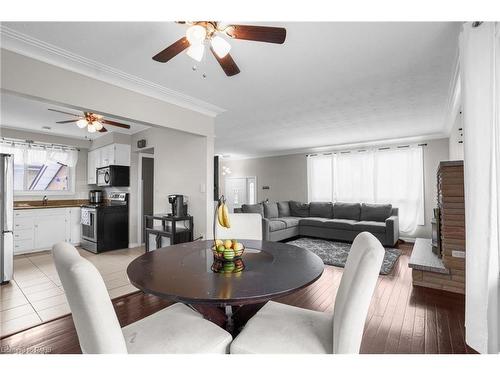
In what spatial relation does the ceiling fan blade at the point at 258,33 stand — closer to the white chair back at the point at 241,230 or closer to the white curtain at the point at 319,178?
the white chair back at the point at 241,230

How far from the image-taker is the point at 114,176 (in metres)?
4.84

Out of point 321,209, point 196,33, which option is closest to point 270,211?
point 321,209

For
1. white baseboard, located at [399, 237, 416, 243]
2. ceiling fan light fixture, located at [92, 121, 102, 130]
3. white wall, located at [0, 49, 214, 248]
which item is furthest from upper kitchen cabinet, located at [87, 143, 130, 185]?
white baseboard, located at [399, 237, 416, 243]

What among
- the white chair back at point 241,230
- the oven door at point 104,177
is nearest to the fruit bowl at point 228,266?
the white chair back at point 241,230

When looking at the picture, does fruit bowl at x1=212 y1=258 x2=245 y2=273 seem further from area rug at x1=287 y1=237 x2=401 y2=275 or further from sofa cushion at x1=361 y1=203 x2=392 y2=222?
sofa cushion at x1=361 y1=203 x2=392 y2=222

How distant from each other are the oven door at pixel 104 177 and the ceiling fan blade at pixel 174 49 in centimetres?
386

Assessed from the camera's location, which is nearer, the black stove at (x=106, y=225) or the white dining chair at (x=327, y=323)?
the white dining chair at (x=327, y=323)

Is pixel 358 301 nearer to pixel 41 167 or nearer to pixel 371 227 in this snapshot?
pixel 371 227

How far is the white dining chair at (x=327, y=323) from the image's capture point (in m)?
1.02

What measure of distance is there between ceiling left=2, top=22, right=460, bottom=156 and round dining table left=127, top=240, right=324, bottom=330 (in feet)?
5.46

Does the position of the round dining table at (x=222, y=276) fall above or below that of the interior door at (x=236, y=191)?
below

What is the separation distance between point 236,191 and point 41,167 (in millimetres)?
5613
